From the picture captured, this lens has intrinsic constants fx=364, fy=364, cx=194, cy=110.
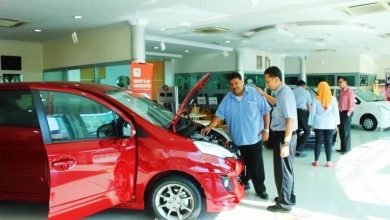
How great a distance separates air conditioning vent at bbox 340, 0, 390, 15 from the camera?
6039 mm

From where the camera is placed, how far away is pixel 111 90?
3436mm

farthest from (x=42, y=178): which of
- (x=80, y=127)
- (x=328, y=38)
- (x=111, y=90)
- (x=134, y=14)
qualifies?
(x=328, y=38)

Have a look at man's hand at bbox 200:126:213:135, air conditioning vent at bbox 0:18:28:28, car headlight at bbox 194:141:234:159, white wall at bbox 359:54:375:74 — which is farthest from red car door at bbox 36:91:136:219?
white wall at bbox 359:54:375:74

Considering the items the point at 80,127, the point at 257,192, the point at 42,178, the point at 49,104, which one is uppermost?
the point at 49,104

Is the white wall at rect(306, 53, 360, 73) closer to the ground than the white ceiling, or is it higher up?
closer to the ground

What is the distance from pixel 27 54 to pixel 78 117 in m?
7.98

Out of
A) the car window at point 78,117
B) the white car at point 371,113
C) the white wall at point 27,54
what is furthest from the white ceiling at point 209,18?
the car window at point 78,117

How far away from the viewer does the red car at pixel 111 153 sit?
9.64ft

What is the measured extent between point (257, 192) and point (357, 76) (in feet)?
41.2

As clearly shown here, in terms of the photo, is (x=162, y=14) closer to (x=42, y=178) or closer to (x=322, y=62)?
(x=42, y=178)

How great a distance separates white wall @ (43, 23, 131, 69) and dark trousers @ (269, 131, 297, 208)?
4.62 metres

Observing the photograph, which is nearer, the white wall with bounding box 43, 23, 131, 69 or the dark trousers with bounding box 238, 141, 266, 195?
the dark trousers with bounding box 238, 141, 266, 195

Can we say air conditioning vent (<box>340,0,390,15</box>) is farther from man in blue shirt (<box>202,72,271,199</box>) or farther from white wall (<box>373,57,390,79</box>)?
white wall (<box>373,57,390,79</box>)

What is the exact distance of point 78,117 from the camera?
3104mm
